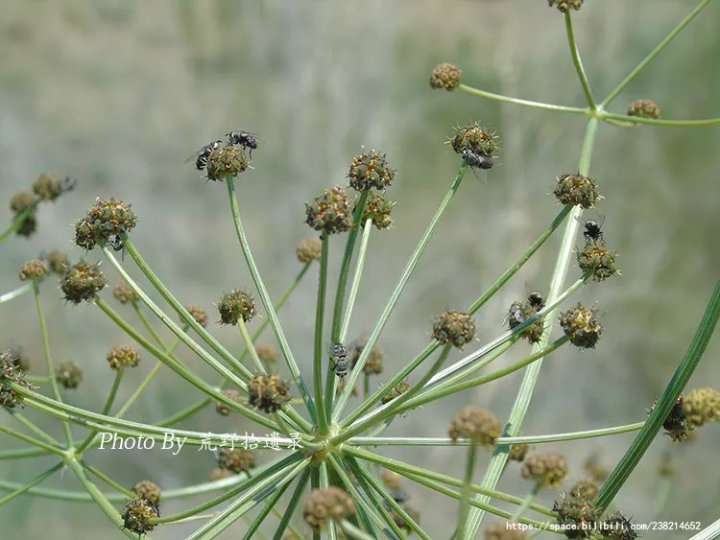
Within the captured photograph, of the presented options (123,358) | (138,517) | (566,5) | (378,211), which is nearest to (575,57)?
(566,5)

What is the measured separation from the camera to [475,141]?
8.39 ft

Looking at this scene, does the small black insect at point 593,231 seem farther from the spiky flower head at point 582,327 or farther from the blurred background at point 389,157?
the blurred background at point 389,157

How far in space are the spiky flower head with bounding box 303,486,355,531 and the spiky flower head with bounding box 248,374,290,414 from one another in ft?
1.35

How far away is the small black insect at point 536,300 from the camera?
2389mm

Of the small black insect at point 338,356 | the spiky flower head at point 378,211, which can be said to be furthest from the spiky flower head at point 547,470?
the spiky flower head at point 378,211

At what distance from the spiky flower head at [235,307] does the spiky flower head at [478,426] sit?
1.00 metres

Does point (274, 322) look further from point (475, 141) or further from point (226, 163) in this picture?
point (475, 141)

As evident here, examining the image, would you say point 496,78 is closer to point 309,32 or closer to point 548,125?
point 548,125

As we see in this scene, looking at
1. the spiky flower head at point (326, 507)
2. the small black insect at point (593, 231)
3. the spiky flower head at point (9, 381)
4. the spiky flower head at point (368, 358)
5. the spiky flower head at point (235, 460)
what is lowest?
the spiky flower head at point (326, 507)

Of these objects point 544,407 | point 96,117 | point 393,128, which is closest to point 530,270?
point 544,407

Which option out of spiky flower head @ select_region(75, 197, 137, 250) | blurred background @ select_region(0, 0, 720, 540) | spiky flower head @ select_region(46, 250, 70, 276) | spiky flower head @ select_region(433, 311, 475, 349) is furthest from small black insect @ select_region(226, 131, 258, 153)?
blurred background @ select_region(0, 0, 720, 540)

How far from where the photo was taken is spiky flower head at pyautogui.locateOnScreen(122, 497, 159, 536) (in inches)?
87.4

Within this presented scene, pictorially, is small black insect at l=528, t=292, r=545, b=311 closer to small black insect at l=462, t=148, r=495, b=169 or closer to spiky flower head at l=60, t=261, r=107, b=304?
small black insect at l=462, t=148, r=495, b=169

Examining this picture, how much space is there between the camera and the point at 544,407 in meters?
13.9
